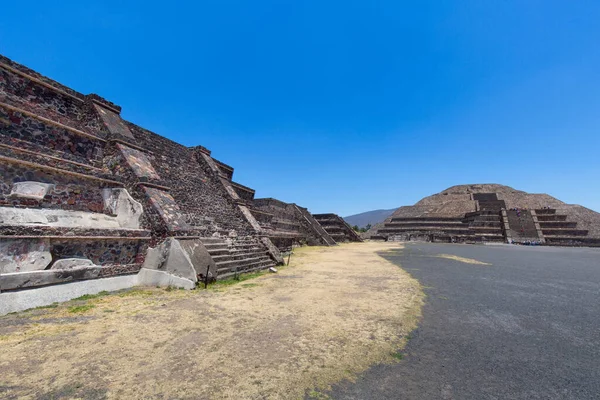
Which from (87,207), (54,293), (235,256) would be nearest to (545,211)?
(235,256)

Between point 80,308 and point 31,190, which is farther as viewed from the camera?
point 31,190

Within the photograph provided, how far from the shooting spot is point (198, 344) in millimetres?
3549

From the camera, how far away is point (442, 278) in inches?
332

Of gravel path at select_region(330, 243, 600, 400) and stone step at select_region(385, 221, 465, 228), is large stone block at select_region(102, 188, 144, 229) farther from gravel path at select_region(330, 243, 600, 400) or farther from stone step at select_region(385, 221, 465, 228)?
stone step at select_region(385, 221, 465, 228)

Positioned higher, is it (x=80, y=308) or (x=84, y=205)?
(x=84, y=205)

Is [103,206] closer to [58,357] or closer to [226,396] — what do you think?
[58,357]

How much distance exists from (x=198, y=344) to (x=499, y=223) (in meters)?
42.0

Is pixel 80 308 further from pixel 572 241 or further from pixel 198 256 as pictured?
pixel 572 241

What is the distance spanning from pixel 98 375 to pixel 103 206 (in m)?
5.63

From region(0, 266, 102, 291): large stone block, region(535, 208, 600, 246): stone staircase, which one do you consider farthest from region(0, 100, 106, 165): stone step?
region(535, 208, 600, 246): stone staircase

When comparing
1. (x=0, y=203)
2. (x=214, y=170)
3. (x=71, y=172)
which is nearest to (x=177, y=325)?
(x=0, y=203)

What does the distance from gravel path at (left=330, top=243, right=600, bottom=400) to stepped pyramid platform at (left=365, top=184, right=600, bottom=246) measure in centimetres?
2951

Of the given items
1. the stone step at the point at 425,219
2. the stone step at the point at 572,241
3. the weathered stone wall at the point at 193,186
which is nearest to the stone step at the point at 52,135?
the weathered stone wall at the point at 193,186

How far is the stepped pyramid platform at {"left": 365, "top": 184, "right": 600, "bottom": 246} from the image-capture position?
1252 inches
